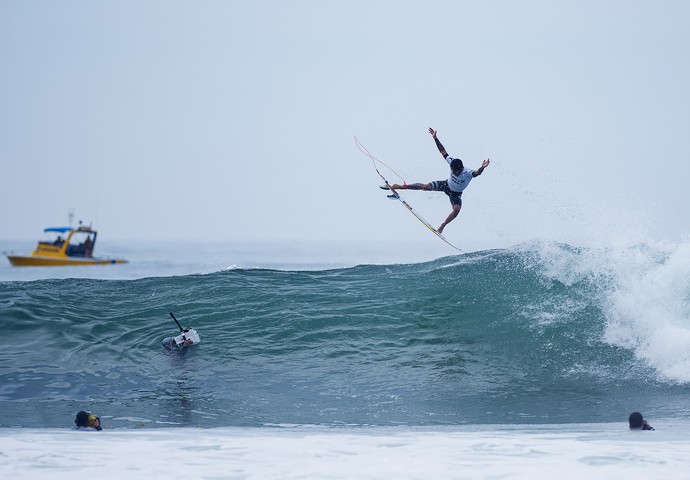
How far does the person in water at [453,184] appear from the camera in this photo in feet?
50.4

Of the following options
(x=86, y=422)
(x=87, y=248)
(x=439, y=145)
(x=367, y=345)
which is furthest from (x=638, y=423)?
(x=87, y=248)

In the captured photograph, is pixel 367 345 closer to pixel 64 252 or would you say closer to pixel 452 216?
pixel 452 216

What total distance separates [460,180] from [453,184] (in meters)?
0.20

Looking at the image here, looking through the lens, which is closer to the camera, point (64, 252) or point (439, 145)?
point (439, 145)

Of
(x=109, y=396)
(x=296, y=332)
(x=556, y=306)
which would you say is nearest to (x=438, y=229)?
(x=556, y=306)

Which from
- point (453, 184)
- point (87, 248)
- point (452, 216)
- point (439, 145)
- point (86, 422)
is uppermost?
point (439, 145)

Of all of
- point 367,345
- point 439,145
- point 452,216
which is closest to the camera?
point 367,345

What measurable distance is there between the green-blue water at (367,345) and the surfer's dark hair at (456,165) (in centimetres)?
289

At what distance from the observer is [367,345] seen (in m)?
13.8

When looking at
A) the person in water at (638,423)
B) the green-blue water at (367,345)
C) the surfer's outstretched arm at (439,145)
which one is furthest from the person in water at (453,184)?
the person in water at (638,423)

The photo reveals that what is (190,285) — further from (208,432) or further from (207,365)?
(208,432)

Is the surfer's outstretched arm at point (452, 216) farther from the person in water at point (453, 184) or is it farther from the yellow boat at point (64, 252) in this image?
the yellow boat at point (64, 252)

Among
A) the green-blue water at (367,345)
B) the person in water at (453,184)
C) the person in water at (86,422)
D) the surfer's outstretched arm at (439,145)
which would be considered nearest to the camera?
the person in water at (86,422)

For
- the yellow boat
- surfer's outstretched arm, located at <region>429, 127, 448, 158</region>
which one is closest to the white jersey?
surfer's outstretched arm, located at <region>429, 127, 448, 158</region>
